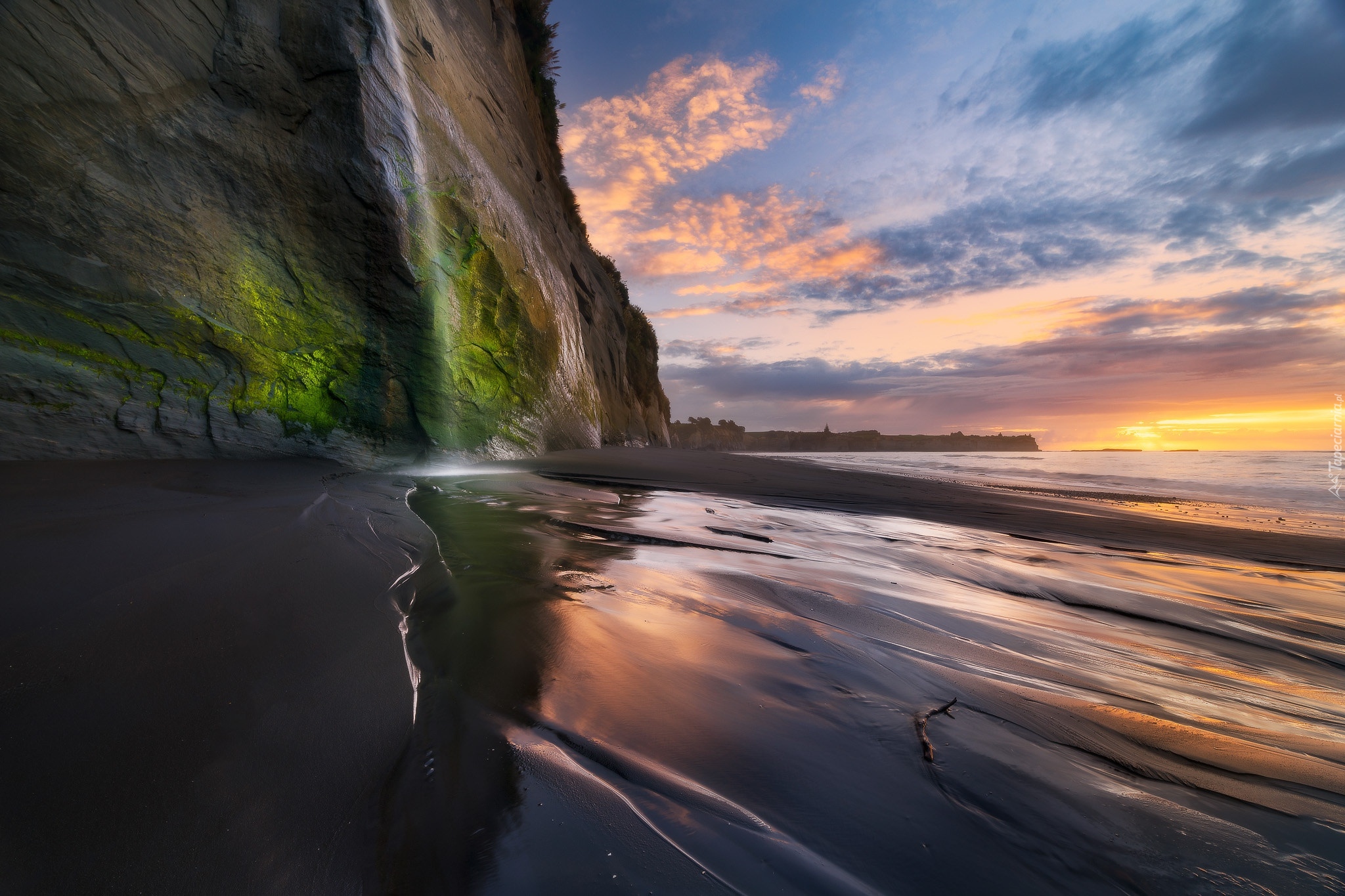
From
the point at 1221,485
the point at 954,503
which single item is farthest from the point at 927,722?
the point at 1221,485

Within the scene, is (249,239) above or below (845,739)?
above

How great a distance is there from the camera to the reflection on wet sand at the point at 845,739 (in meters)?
0.85

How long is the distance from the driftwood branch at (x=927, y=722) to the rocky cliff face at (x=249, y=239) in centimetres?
472

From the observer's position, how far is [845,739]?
1.23 m

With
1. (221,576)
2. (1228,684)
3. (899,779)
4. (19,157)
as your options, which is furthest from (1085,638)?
(19,157)

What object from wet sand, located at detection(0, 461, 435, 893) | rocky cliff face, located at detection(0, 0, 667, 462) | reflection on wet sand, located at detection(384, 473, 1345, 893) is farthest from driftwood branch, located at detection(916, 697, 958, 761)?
rocky cliff face, located at detection(0, 0, 667, 462)

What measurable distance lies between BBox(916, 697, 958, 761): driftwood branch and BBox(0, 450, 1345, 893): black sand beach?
1 cm

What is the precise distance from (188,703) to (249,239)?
14.8ft

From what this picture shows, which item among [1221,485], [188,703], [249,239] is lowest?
[1221,485]

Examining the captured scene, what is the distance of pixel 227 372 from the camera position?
384cm

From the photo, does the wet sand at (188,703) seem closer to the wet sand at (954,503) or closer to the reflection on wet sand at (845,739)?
the reflection on wet sand at (845,739)

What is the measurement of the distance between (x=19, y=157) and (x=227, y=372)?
1.54 meters

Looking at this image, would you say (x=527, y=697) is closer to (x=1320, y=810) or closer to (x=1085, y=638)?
(x=1320, y=810)

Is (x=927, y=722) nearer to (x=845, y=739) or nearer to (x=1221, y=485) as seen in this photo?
(x=845, y=739)
